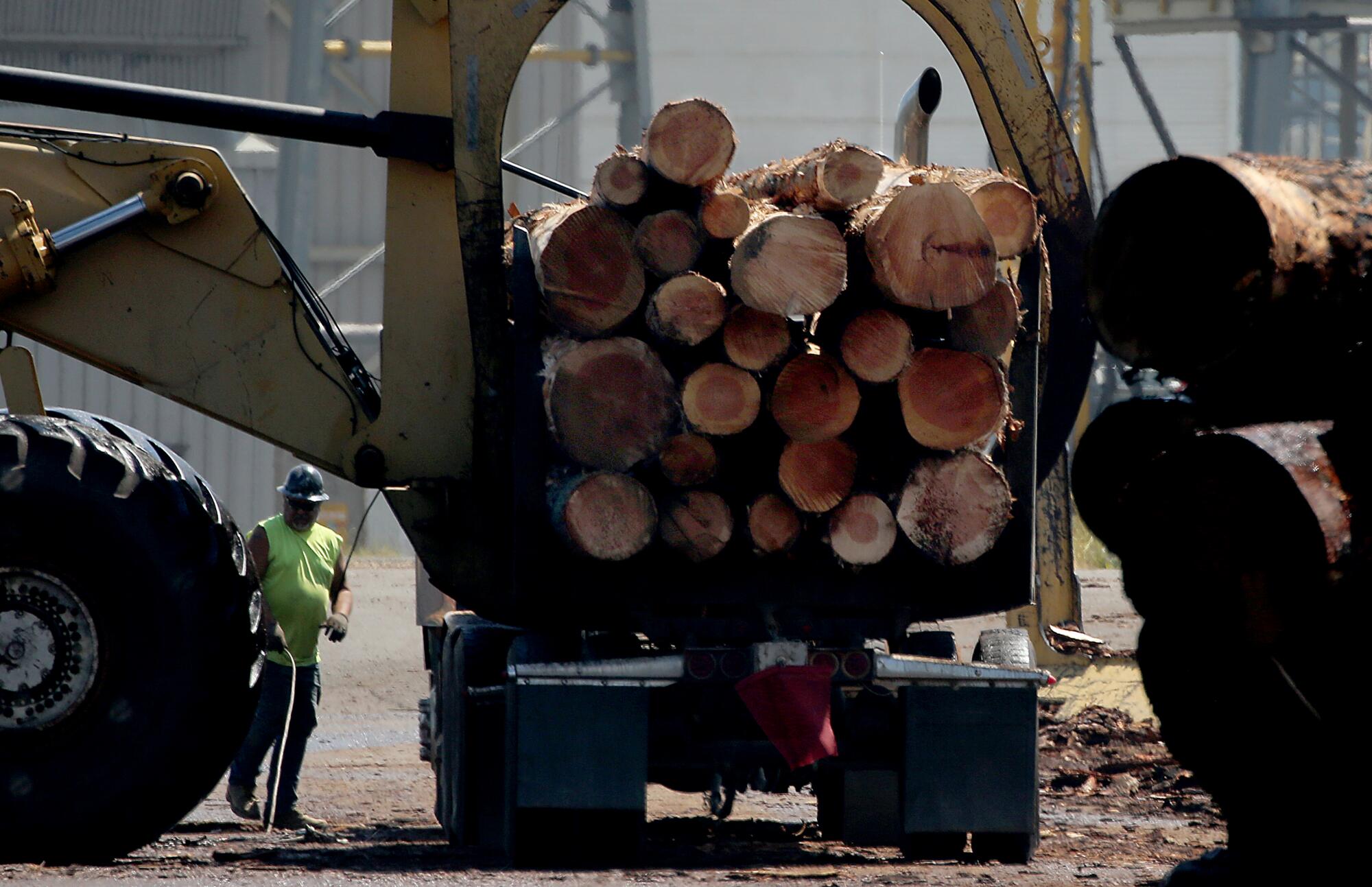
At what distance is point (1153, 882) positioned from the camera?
6141mm

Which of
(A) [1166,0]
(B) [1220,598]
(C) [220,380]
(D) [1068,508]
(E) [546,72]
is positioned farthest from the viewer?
(E) [546,72]

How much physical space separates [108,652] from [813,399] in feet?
8.14

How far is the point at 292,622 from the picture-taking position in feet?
31.9

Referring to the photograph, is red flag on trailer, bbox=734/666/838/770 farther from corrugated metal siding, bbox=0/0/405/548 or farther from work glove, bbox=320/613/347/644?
corrugated metal siding, bbox=0/0/405/548

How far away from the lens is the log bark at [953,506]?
266 inches

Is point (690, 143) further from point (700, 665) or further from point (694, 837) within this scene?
point (694, 837)

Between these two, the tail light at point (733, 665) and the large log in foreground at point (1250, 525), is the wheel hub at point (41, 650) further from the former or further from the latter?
the large log in foreground at point (1250, 525)

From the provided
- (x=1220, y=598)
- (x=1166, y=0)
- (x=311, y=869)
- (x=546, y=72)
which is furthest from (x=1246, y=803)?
(x=546, y=72)

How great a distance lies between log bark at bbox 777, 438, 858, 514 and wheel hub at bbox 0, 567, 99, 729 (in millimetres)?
2369

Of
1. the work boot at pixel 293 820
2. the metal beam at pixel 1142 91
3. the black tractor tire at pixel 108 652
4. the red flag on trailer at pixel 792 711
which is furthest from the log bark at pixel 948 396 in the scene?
the metal beam at pixel 1142 91

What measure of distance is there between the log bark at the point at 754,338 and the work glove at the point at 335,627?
3890 millimetres

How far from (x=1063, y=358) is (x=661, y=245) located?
1852 mm

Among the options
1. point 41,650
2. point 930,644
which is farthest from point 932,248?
point 41,650

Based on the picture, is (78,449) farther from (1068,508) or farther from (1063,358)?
(1068,508)
